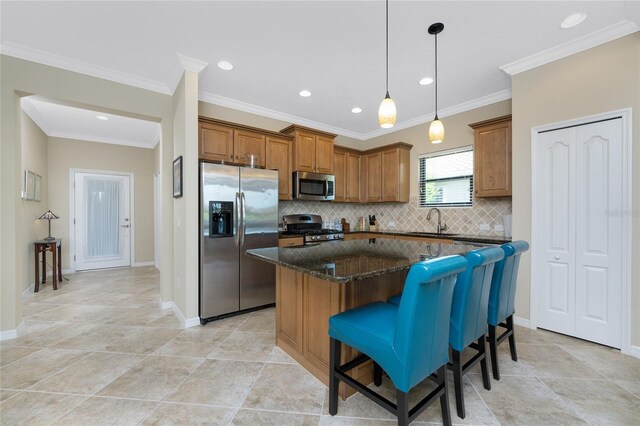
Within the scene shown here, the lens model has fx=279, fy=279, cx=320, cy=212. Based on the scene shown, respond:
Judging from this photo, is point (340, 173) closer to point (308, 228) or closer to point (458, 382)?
point (308, 228)

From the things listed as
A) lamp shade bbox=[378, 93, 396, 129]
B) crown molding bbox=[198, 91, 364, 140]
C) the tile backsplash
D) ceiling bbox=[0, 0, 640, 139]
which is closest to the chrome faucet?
the tile backsplash

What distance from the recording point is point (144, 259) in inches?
250

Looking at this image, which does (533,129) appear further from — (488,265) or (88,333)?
(88,333)

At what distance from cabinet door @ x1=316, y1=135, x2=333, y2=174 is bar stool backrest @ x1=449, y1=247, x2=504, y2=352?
10.7 ft

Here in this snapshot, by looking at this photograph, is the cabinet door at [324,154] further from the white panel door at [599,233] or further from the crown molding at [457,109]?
the white panel door at [599,233]

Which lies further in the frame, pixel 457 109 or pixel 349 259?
pixel 457 109

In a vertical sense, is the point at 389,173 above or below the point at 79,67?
below

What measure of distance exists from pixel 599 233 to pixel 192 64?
4264 mm

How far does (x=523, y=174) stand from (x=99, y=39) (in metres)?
4.34

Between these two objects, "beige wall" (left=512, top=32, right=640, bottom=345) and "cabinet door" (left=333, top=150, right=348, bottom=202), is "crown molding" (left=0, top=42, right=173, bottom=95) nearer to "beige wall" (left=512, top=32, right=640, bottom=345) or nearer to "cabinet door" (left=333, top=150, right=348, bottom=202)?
"cabinet door" (left=333, top=150, right=348, bottom=202)

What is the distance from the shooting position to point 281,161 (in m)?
4.25

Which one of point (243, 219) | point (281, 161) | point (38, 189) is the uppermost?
point (281, 161)

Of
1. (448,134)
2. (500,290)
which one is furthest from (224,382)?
(448,134)

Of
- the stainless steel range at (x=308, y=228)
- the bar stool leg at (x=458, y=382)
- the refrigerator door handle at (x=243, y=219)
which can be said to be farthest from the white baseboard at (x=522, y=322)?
the refrigerator door handle at (x=243, y=219)
